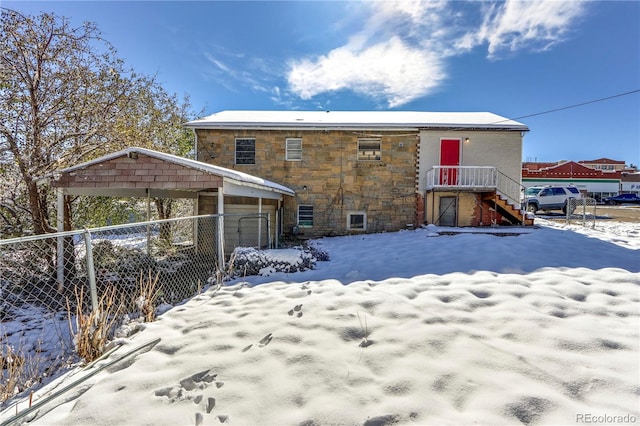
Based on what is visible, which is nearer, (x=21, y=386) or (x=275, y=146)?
(x=21, y=386)

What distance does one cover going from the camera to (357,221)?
1202 cm

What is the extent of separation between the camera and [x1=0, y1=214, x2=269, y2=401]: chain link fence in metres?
3.51

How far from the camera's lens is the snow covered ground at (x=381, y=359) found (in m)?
1.95

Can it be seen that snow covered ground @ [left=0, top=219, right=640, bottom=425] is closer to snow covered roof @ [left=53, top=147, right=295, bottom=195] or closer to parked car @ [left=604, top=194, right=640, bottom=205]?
snow covered roof @ [left=53, top=147, right=295, bottom=195]

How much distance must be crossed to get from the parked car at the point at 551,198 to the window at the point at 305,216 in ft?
46.5

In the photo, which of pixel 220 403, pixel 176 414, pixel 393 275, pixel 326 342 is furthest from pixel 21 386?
pixel 393 275

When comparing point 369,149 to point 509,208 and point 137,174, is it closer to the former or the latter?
point 509,208

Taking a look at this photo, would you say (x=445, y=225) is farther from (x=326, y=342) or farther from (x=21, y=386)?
(x=21, y=386)

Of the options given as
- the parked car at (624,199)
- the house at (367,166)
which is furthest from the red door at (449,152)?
the parked car at (624,199)

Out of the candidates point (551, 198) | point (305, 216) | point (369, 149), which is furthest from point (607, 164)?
point (305, 216)

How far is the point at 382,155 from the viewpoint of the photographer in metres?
12.0

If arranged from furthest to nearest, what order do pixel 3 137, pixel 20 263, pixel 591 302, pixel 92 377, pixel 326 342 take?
pixel 20 263 < pixel 3 137 < pixel 591 302 < pixel 326 342 < pixel 92 377

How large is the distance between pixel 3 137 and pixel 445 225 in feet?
45.0

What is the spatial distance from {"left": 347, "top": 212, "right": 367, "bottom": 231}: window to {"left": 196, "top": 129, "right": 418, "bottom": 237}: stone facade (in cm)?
8
